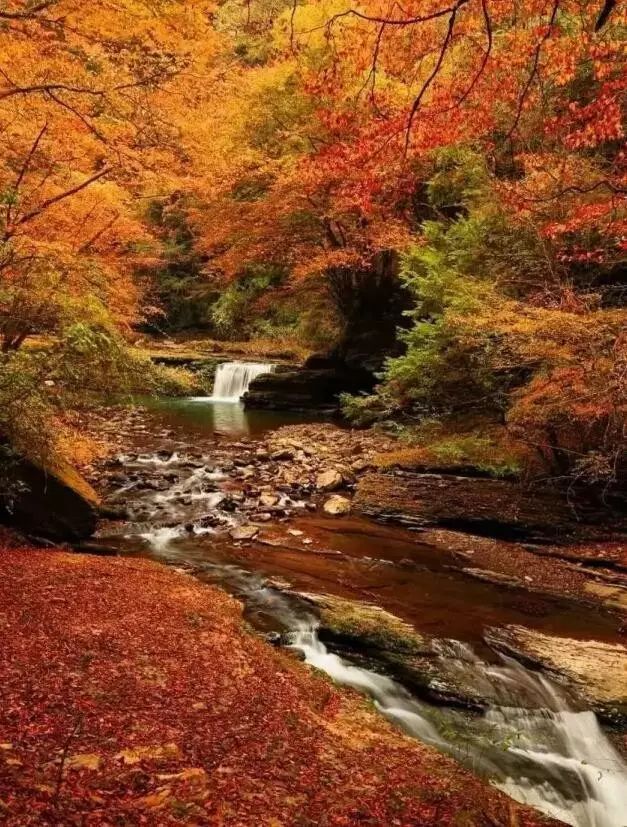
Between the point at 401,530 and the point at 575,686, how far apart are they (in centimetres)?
405

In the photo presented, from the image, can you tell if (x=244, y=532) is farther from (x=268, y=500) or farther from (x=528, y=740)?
(x=528, y=740)

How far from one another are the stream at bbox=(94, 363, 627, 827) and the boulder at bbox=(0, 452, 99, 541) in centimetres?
71

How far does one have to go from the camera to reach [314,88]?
557cm

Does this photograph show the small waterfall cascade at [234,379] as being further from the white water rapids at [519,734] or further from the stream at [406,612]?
the white water rapids at [519,734]

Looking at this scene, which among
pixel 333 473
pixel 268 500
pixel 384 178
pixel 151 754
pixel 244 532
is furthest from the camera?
pixel 384 178

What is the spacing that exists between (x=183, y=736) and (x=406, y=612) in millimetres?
3491

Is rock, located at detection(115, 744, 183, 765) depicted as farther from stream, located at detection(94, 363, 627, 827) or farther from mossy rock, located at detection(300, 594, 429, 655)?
mossy rock, located at detection(300, 594, 429, 655)

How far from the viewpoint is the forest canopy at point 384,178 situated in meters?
6.77

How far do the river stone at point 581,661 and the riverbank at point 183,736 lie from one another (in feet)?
5.82

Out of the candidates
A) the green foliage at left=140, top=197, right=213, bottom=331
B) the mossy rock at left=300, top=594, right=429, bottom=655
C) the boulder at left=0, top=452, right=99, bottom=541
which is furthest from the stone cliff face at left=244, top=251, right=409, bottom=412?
the mossy rock at left=300, top=594, right=429, bottom=655

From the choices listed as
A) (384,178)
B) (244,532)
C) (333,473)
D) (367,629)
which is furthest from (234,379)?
(367,629)

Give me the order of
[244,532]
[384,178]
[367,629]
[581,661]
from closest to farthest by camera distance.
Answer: [581,661], [367,629], [244,532], [384,178]

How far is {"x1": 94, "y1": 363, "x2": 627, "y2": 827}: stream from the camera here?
4270 mm

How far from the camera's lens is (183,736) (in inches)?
126
